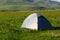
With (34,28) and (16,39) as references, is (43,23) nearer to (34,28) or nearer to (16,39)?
(34,28)

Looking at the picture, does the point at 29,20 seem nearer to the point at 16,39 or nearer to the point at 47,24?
the point at 47,24

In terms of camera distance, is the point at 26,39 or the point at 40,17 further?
the point at 40,17

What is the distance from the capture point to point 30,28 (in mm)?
25297

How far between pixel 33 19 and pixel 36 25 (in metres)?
1.64

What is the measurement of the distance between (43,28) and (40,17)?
1.66m

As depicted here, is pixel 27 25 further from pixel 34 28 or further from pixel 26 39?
pixel 26 39

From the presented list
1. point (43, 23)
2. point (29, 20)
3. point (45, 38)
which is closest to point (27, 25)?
point (29, 20)

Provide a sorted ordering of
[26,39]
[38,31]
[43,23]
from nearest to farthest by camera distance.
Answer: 1. [26,39]
2. [38,31]
3. [43,23]

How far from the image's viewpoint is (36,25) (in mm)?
24328

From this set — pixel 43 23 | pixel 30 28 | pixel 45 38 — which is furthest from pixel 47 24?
pixel 45 38

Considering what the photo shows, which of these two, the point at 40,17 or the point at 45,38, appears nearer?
the point at 45,38

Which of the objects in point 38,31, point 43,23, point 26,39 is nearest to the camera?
point 26,39

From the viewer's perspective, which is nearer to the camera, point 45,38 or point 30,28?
point 45,38

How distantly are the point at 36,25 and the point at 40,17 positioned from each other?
1723 mm
